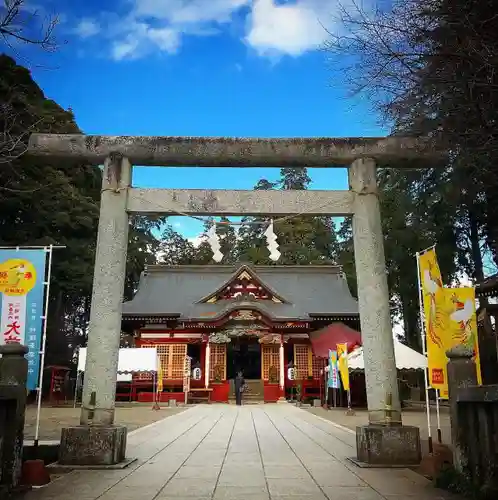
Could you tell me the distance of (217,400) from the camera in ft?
74.6

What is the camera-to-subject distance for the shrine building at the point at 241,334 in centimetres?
2298

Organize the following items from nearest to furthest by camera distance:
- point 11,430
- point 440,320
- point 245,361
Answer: point 11,430 < point 440,320 < point 245,361

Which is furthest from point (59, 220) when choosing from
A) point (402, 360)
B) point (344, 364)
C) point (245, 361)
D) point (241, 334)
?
point (402, 360)

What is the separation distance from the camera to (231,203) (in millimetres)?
7480

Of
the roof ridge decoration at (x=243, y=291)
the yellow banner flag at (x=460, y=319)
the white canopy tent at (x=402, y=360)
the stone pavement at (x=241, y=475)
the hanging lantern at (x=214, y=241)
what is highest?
the roof ridge decoration at (x=243, y=291)

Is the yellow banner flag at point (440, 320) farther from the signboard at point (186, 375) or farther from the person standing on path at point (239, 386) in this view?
the signboard at point (186, 375)

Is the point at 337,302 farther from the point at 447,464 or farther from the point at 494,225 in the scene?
the point at 447,464

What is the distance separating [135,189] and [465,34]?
4935 millimetres

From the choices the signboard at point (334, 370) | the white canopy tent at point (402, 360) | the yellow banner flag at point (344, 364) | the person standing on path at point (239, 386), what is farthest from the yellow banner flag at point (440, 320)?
the person standing on path at point (239, 386)

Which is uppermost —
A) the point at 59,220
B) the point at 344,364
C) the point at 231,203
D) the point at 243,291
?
the point at 59,220

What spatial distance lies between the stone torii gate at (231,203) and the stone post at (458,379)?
6.03 feet

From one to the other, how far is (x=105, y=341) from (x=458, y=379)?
15.1ft

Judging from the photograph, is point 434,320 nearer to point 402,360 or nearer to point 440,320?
point 440,320

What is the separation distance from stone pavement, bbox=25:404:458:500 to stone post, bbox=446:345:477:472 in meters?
0.46
